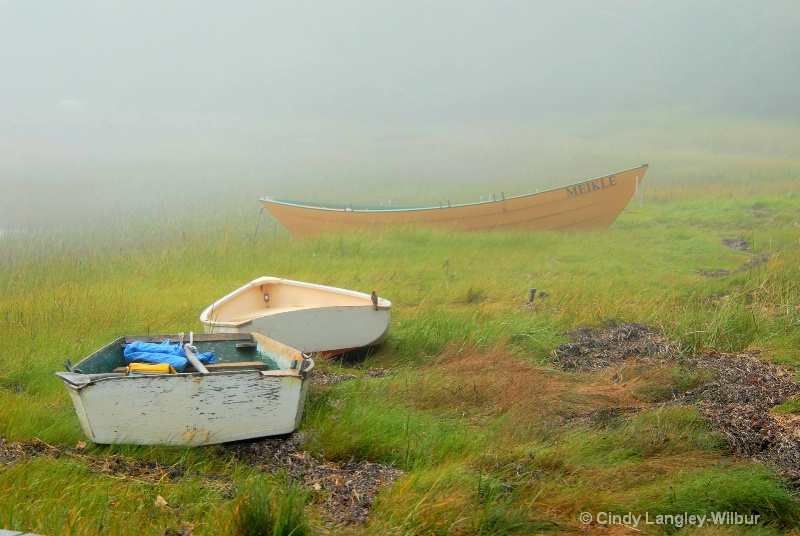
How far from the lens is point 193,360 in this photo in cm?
543

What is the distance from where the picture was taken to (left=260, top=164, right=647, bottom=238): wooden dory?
15195mm

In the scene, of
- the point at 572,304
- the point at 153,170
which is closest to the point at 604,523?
the point at 572,304

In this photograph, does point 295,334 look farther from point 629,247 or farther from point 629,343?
point 629,247

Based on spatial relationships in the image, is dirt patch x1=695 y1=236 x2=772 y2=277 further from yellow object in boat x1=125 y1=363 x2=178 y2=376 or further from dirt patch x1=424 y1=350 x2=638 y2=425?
yellow object in boat x1=125 y1=363 x2=178 y2=376

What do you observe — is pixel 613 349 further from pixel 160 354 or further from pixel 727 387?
pixel 160 354

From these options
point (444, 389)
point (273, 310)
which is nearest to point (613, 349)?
point (444, 389)

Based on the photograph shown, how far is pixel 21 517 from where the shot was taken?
368 cm

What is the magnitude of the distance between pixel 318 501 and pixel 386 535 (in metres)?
0.62

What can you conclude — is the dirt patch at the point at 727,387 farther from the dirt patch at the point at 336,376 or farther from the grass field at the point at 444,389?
the dirt patch at the point at 336,376

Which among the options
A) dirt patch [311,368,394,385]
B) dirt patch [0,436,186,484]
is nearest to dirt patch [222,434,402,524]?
dirt patch [0,436,186,484]

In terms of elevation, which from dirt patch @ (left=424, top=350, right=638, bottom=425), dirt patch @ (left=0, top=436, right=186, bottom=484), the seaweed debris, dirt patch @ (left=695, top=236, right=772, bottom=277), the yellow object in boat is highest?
the yellow object in boat

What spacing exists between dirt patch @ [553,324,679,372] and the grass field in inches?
4.2

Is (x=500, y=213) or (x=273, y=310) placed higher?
(x=500, y=213)

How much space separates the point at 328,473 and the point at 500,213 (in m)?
11.7
